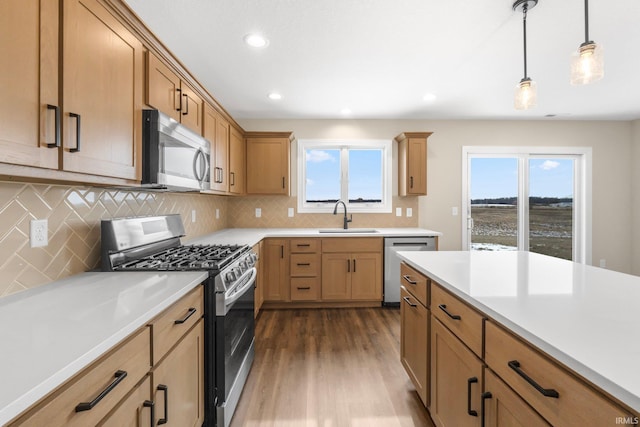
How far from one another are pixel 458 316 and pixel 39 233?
1858 millimetres

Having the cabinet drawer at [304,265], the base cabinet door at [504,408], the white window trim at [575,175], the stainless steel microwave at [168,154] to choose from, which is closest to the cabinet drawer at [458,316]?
the base cabinet door at [504,408]

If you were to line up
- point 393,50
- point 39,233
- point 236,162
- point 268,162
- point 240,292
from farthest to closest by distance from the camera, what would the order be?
1. point 268,162
2. point 236,162
3. point 393,50
4. point 240,292
5. point 39,233

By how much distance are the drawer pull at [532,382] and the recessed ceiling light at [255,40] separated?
2346 millimetres

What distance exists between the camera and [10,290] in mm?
1174

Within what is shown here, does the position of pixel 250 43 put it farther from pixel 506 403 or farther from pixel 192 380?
pixel 506 403

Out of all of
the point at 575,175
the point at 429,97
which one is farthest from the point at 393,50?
the point at 575,175

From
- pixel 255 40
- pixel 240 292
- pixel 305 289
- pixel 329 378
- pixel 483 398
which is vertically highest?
pixel 255 40

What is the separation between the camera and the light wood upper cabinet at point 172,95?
64.3 inches

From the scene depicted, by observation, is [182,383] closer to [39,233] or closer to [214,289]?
[214,289]

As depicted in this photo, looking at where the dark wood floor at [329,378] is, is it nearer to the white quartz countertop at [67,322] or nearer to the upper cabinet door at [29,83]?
the white quartz countertop at [67,322]

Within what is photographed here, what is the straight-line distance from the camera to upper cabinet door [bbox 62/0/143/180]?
3.55ft

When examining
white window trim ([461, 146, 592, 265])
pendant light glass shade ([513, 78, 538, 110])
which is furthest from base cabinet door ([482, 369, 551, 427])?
white window trim ([461, 146, 592, 265])

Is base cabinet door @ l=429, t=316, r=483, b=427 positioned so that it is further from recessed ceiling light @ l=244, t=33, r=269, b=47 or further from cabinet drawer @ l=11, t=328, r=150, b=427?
recessed ceiling light @ l=244, t=33, r=269, b=47

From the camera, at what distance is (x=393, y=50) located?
2.30 metres
